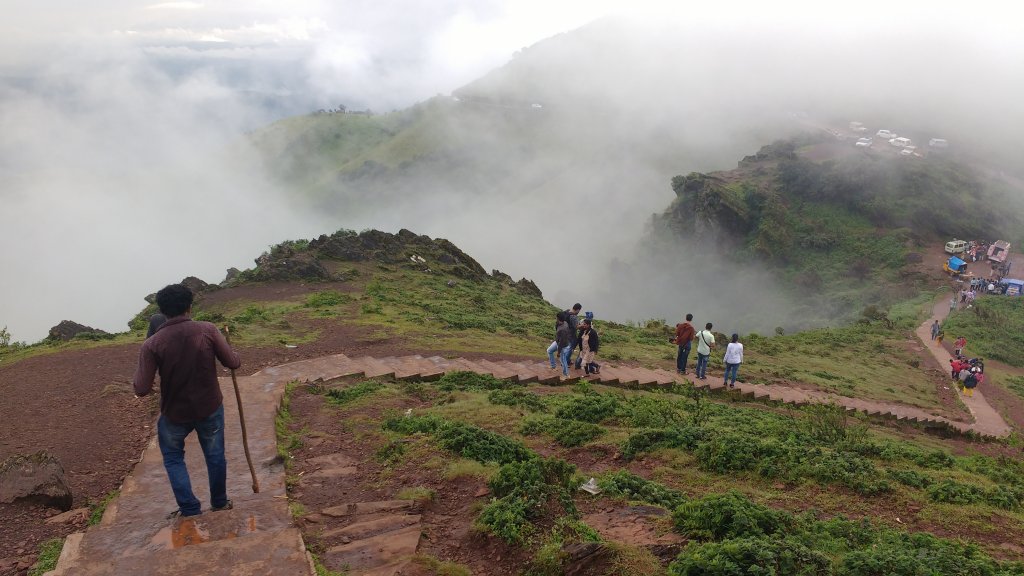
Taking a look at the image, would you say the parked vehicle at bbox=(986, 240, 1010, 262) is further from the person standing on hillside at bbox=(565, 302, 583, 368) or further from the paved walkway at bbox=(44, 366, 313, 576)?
the paved walkway at bbox=(44, 366, 313, 576)

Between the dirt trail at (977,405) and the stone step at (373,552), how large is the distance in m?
18.1

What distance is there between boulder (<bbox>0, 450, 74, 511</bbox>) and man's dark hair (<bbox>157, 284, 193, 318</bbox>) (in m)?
2.54

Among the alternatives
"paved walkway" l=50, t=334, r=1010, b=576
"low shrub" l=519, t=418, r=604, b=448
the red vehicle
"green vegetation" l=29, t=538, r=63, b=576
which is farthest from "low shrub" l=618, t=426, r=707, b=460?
the red vehicle

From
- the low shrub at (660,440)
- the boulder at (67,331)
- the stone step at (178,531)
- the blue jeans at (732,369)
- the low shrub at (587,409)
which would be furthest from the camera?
the boulder at (67,331)

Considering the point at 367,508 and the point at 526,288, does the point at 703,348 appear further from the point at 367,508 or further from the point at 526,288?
the point at 526,288

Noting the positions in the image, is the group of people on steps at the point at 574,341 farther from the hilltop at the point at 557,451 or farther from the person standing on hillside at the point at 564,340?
the hilltop at the point at 557,451

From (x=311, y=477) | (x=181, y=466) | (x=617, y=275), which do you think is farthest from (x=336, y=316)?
(x=617, y=275)

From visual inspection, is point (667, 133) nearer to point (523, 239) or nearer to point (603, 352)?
point (523, 239)

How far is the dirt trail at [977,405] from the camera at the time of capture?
1942cm

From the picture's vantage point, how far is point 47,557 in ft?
18.0

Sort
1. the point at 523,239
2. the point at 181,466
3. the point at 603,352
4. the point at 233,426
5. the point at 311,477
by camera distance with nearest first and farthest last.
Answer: the point at 181,466, the point at 311,477, the point at 233,426, the point at 603,352, the point at 523,239

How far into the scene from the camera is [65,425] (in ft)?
29.9

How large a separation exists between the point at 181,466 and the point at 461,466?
2.93 m

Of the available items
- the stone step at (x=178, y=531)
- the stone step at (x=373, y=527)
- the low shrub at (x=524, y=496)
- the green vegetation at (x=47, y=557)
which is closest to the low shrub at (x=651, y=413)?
the low shrub at (x=524, y=496)
